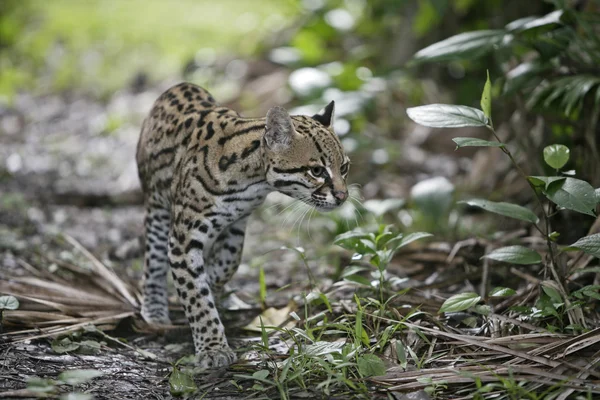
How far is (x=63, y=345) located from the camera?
4.16 meters

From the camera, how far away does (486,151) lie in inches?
294

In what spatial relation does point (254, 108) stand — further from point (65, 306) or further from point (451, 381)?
point (451, 381)

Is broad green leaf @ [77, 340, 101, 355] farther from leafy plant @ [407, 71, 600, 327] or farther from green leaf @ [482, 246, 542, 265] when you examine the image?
green leaf @ [482, 246, 542, 265]

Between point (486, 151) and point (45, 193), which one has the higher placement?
point (45, 193)

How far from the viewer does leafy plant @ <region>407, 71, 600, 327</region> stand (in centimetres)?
370

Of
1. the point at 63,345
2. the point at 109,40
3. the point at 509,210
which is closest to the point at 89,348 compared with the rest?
the point at 63,345

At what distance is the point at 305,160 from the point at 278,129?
0.78 feet

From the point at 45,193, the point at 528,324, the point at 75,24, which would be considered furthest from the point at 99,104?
the point at 528,324

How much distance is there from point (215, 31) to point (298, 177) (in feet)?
31.6

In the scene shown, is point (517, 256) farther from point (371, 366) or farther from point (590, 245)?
point (371, 366)

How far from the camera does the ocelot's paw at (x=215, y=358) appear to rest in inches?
161

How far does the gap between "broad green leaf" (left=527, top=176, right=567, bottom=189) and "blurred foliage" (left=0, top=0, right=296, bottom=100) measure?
8082mm

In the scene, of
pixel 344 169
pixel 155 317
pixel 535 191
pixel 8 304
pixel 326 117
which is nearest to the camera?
pixel 8 304

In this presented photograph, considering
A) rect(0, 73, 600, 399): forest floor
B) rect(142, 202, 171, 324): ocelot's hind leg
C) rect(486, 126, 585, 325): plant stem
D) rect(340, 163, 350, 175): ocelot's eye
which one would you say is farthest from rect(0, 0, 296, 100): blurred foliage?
rect(486, 126, 585, 325): plant stem
